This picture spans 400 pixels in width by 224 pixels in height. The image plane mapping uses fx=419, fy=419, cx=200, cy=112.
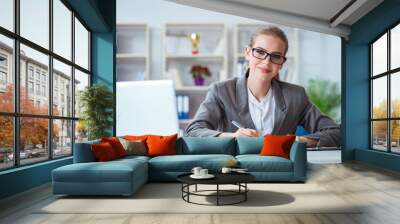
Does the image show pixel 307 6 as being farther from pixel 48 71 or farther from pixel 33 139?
pixel 33 139

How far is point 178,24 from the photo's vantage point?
26.2 feet

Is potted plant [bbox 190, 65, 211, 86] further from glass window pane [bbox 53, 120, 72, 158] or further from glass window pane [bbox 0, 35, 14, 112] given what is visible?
glass window pane [bbox 0, 35, 14, 112]

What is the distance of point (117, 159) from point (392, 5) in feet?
18.4

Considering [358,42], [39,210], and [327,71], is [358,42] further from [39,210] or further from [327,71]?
[39,210]

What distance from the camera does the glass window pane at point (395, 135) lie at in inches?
291

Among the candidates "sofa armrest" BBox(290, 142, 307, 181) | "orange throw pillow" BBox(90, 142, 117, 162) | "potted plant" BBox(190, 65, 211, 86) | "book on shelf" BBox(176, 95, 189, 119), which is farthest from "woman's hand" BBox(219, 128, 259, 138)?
"orange throw pillow" BBox(90, 142, 117, 162)

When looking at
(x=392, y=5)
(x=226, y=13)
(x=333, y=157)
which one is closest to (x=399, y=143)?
(x=333, y=157)

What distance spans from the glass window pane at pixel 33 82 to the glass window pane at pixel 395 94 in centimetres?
590

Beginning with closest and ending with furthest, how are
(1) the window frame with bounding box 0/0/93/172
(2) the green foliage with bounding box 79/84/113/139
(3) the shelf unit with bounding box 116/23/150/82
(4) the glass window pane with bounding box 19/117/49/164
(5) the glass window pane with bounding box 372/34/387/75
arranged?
(1) the window frame with bounding box 0/0/93/172 < (4) the glass window pane with bounding box 19/117/49/164 < (2) the green foliage with bounding box 79/84/113/139 < (3) the shelf unit with bounding box 116/23/150/82 < (5) the glass window pane with bounding box 372/34/387/75

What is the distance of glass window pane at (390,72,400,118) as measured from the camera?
24.5 feet

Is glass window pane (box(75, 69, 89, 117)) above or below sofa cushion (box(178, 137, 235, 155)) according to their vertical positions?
above

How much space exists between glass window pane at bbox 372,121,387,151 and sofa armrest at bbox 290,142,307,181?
3011 millimetres

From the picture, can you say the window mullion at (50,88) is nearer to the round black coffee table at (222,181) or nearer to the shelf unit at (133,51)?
the shelf unit at (133,51)

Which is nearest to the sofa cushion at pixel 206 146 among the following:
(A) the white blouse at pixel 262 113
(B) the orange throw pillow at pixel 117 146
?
(B) the orange throw pillow at pixel 117 146
